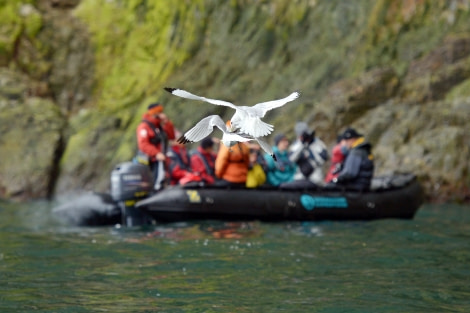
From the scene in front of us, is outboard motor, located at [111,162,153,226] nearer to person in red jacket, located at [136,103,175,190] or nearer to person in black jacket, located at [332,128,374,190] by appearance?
person in red jacket, located at [136,103,175,190]

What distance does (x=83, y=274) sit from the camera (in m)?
8.58

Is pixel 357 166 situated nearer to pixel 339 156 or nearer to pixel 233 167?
pixel 339 156

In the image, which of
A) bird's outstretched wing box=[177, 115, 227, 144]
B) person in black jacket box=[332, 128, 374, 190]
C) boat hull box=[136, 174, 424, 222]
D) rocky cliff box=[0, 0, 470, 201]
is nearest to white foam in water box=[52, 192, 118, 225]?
boat hull box=[136, 174, 424, 222]

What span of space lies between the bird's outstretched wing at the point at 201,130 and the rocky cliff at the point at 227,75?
12.1 meters

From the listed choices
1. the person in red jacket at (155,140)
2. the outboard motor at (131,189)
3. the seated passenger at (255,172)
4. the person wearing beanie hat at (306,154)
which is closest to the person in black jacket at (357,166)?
the person wearing beanie hat at (306,154)

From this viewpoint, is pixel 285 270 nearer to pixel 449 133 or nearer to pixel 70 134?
pixel 449 133

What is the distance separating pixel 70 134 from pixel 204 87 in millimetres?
3975

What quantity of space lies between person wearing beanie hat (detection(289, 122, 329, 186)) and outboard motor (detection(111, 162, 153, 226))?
8.41 feet

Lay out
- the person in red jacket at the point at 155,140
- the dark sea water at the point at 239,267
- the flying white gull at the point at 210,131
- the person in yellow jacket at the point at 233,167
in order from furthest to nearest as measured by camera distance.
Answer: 1. the person in red jacket at the point at 155,140
2. the person in yellow jacket at the point at 233,167
3. the dark sea water at the point at 239,267
4. the flying white gull at the point at 210,131

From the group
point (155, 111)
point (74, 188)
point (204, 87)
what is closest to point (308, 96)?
point (204, 87)

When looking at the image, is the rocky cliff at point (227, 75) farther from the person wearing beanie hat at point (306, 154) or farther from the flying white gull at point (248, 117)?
the flying white gull at point (248, 117)

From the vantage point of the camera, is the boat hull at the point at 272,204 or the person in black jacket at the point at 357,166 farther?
the person in black jacket at the point at 357,166

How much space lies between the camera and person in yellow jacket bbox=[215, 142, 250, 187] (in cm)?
1336

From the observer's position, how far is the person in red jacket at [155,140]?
13898mm
